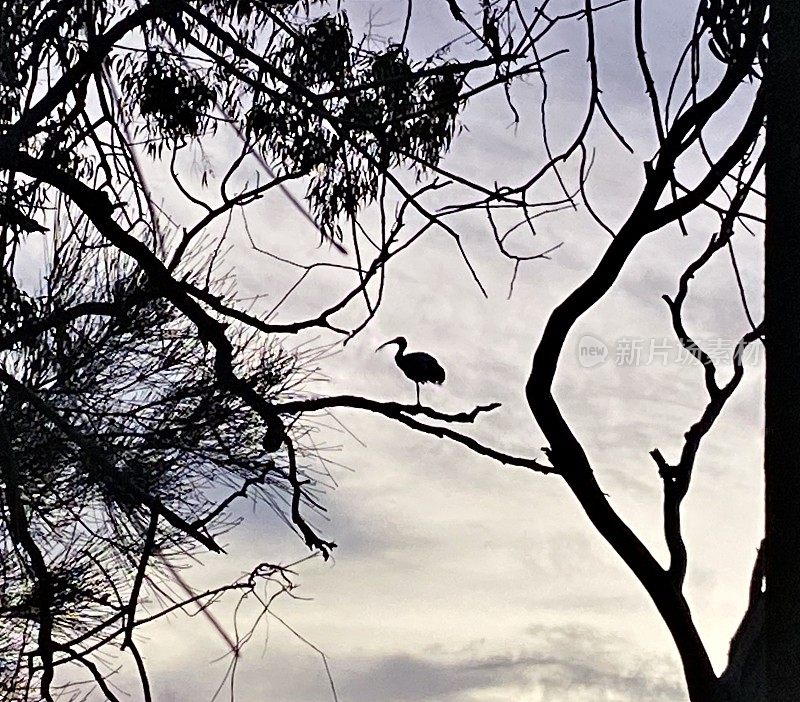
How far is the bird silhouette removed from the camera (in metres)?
1.17

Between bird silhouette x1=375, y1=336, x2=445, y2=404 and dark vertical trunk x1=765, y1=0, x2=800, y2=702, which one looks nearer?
dark vertical trunk x1=765, y1=0, x2=800, y2=702

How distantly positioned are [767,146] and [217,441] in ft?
2.22

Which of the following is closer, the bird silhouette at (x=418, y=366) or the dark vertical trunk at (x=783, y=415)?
the dark vertical trunk at (x=783, y=415)

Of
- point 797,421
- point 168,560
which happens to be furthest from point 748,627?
point 168,560

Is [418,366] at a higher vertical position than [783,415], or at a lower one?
higher

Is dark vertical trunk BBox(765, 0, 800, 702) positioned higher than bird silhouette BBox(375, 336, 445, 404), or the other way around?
bird silhouette BBox(375, 336, 445, 404)

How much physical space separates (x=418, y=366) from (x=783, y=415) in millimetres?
642

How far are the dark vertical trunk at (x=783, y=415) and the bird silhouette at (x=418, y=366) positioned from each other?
0.59m

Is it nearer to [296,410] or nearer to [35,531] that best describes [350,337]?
[296,410]

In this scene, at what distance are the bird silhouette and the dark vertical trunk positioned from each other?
23.4 inches

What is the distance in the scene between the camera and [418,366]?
1.18 m

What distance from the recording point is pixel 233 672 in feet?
2.92

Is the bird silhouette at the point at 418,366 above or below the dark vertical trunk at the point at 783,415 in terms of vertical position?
above

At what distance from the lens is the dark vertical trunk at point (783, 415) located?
56 centimetres
